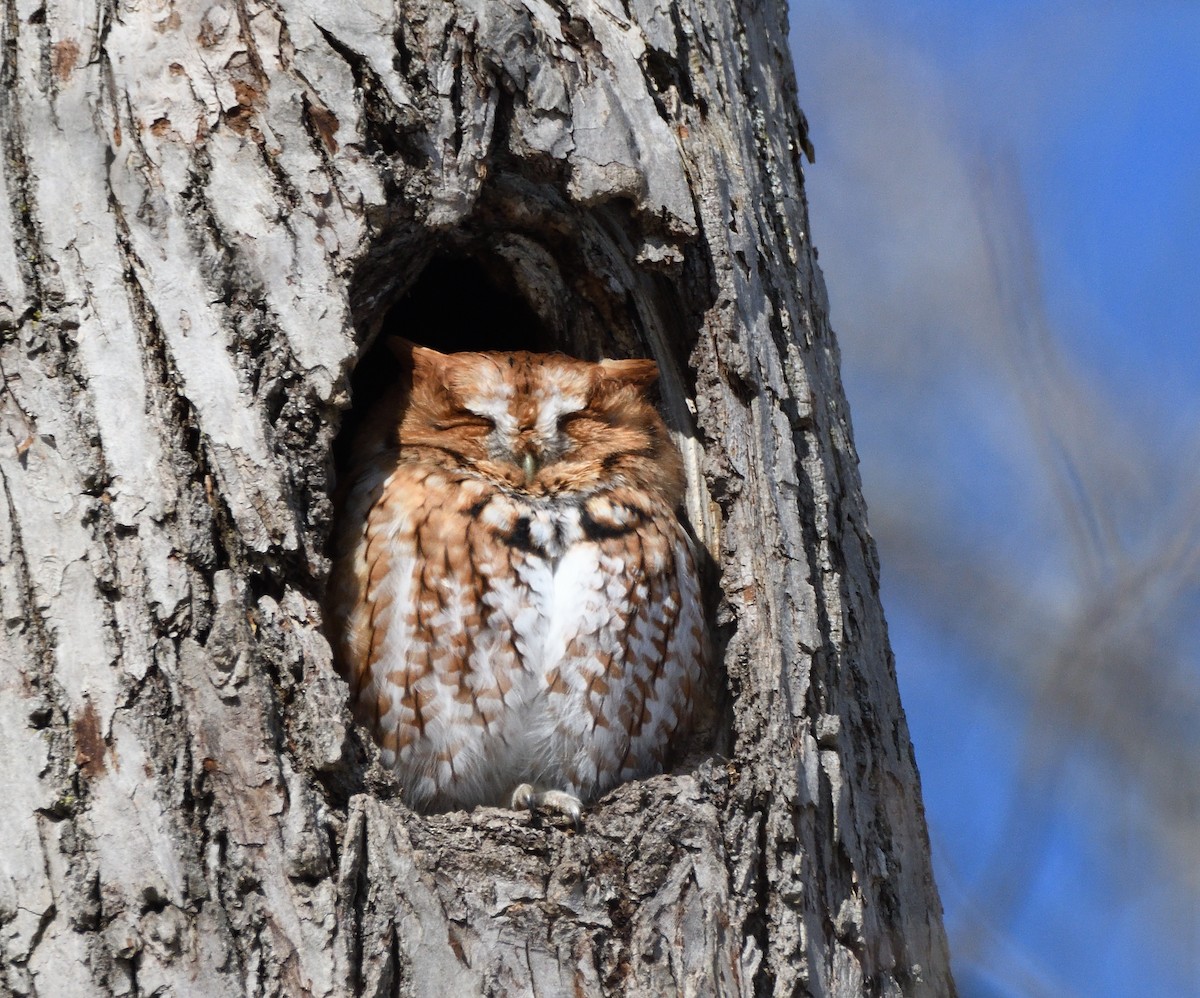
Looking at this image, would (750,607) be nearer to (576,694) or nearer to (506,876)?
(576,694)

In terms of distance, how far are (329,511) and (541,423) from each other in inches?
32.6

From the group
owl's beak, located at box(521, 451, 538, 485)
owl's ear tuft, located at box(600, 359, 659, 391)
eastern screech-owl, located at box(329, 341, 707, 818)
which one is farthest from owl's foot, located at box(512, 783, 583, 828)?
owl's ear tuft, located at box(600, 359, 659, 391)

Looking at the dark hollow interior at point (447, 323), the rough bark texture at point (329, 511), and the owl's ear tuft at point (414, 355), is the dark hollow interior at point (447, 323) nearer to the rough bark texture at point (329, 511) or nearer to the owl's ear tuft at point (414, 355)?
the owl's ear tuft at point (414, 355)

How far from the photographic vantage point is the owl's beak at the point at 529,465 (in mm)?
3068

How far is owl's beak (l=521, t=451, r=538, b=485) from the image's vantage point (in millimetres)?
3068

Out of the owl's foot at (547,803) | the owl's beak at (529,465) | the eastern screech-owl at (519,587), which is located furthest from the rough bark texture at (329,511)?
the owl's beak at (529,465)

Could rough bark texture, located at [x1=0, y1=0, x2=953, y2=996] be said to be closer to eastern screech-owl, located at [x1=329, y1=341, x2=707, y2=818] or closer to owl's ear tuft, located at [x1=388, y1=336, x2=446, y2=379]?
eastern screech-owl, located at [x1=329, y1=341, x2=707, y2=818]

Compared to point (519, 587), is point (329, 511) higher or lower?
higher

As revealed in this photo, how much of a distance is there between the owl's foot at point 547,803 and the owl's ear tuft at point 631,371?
94 cm

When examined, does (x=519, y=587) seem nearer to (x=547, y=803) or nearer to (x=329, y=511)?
(x=547, y=803)

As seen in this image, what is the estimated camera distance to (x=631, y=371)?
9.91 ft

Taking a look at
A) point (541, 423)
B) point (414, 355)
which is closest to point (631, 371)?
point (541, 423)

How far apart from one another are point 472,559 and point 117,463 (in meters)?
0.89

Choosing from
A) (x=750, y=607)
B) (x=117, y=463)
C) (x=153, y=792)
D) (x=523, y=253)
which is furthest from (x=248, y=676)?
(x=523, y=253)
